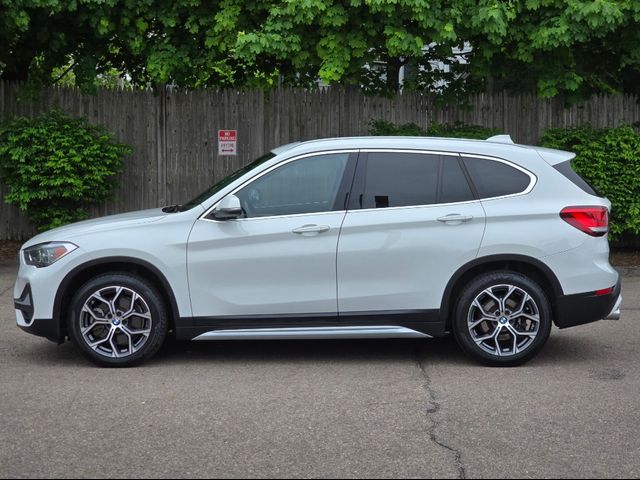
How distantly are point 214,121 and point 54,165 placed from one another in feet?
8.57

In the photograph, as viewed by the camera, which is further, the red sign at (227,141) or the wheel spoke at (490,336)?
the red sign at (227,141)

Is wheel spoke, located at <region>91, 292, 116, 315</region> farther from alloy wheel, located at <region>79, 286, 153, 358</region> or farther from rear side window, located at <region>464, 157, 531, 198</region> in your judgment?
rear side window, located at <region>464, 157, 531, 198</region>

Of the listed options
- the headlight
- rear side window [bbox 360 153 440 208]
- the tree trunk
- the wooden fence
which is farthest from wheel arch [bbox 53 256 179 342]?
the tree trunk

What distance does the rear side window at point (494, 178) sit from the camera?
7.96 m

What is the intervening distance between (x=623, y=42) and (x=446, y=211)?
24.1ft

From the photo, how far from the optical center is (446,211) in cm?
784

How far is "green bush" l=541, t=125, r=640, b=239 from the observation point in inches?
548

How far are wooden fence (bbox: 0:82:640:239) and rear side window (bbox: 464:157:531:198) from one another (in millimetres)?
7562

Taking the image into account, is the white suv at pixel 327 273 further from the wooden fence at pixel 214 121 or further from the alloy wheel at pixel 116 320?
the wooden fence at pixel 214 121

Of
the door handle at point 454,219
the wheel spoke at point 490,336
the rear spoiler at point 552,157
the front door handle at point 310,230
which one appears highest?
the rear spoiler at point 552,157

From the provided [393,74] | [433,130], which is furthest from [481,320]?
[393,74]

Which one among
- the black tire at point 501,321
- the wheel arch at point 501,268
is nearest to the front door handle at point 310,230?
the wheel arch at point 501,268

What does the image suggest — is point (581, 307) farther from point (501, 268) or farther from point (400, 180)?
point (400, 180)

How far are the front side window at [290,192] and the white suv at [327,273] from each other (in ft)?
0.04
